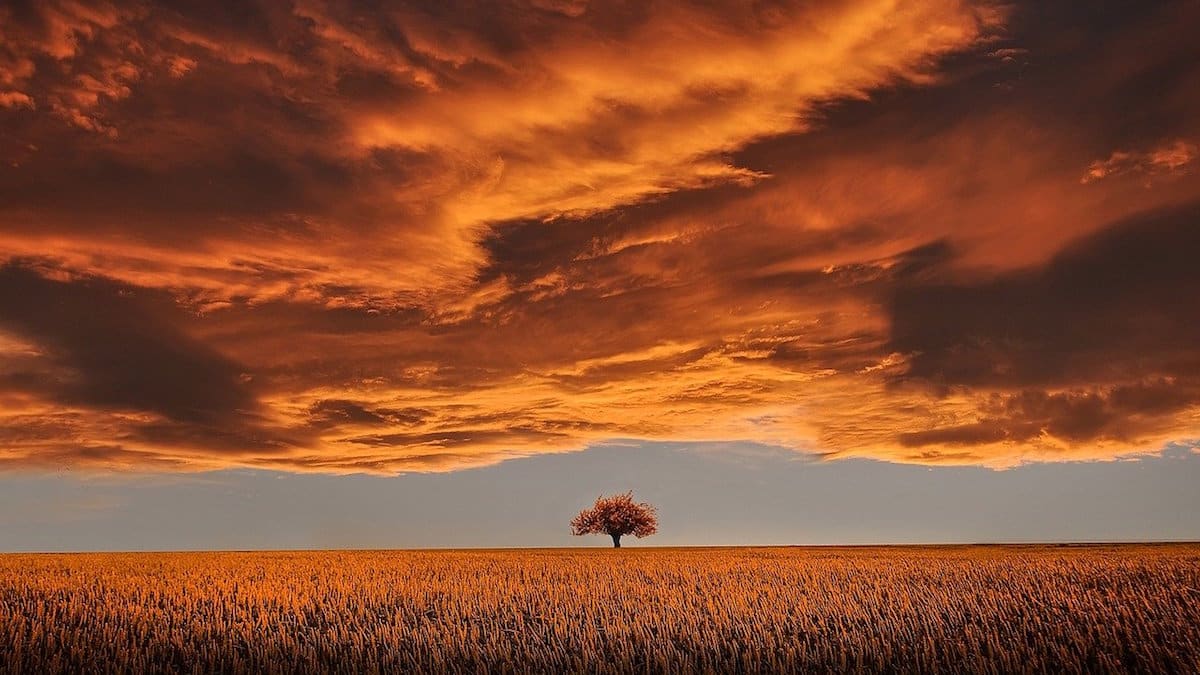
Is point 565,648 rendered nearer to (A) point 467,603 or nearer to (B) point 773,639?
(B) point 773,639

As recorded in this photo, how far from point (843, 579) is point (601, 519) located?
7604 cm

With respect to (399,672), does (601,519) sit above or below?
above

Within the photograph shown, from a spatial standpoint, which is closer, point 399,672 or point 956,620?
point 399,672

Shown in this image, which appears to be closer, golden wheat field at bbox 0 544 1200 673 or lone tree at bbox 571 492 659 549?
golden wheat field at bbox 0 544 1200 673

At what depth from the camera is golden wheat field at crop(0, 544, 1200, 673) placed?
13852 mm

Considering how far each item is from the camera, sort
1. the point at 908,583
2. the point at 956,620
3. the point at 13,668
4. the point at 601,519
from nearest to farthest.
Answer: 1. the point at 13,668
2. the point at 956,620
3. the point at 908,583
4. the point at 601,519

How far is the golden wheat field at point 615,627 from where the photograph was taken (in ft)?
45.4

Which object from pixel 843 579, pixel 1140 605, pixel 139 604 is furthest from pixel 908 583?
pixel 139 604

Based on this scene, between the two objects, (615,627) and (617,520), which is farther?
(617,520)

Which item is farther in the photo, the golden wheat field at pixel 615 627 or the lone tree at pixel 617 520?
the lone tree at pixel 617 520


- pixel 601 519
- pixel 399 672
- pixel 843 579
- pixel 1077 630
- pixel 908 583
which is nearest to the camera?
pixel 399 672

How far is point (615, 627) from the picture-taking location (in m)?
16.4

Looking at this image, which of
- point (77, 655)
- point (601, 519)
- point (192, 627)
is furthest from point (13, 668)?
point (601, 519)

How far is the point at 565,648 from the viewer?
1484cm
